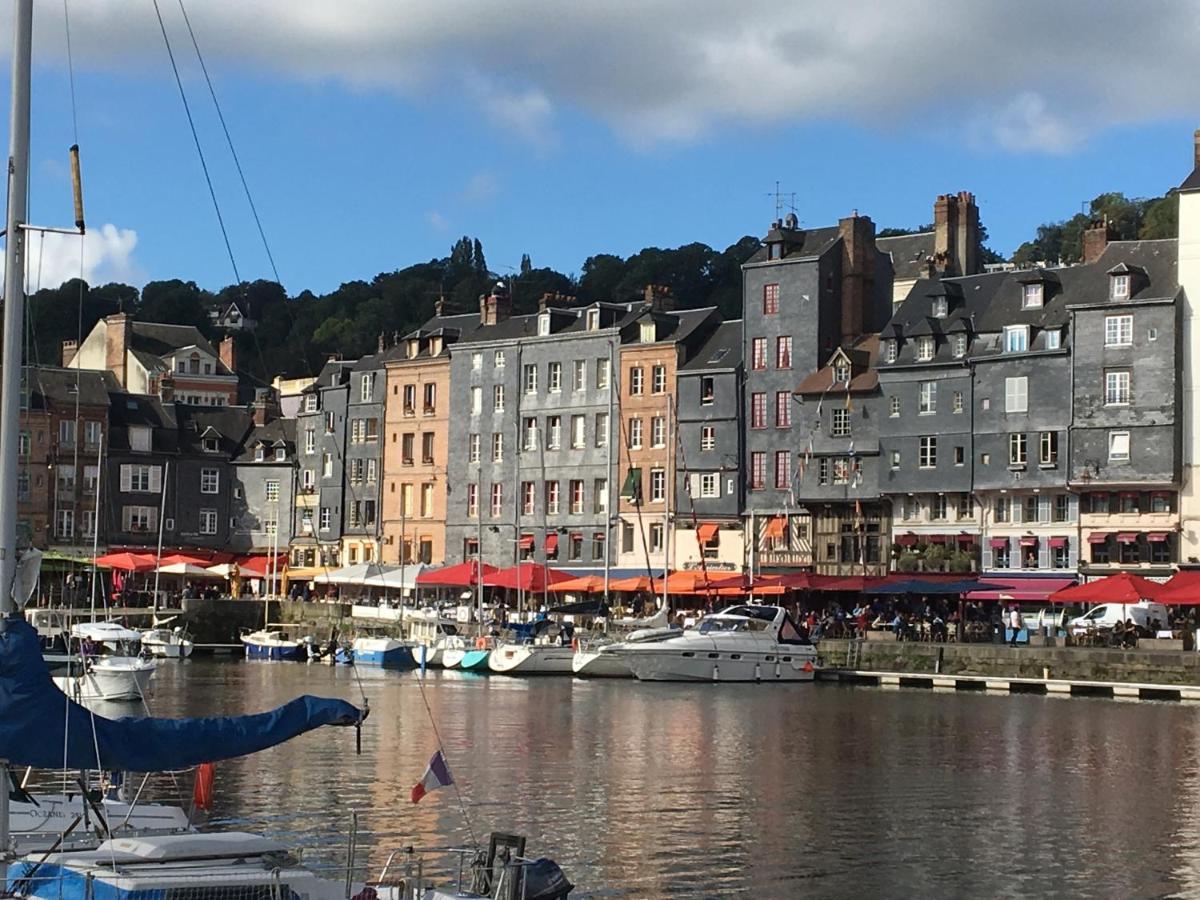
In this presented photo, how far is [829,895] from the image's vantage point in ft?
94.8

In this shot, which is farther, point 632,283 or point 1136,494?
point 632,283

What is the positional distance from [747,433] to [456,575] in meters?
16.6

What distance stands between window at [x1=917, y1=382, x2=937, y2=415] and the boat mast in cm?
7253

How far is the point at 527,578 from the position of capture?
9338 centimetres

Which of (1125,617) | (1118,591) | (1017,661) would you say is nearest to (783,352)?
(1125,617)

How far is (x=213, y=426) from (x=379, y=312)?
226ft

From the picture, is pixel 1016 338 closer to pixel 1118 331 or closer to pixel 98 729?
pixel 1118 331

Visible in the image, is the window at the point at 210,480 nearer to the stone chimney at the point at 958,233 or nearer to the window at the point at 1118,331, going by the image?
the stone chimney at the point at 958,233

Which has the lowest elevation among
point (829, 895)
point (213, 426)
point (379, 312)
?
point (829, 895)

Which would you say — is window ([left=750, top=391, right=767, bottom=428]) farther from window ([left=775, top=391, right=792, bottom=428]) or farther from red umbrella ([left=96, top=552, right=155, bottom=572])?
red umbrella ([left=96, top=552, right=155, bottom=572])

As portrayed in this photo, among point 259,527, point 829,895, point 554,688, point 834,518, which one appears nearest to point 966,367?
point 834,518

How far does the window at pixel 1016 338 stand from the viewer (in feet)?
285

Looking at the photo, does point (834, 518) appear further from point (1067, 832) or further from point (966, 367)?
point (1067, 832)

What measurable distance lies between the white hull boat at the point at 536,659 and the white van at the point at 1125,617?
835 inches
